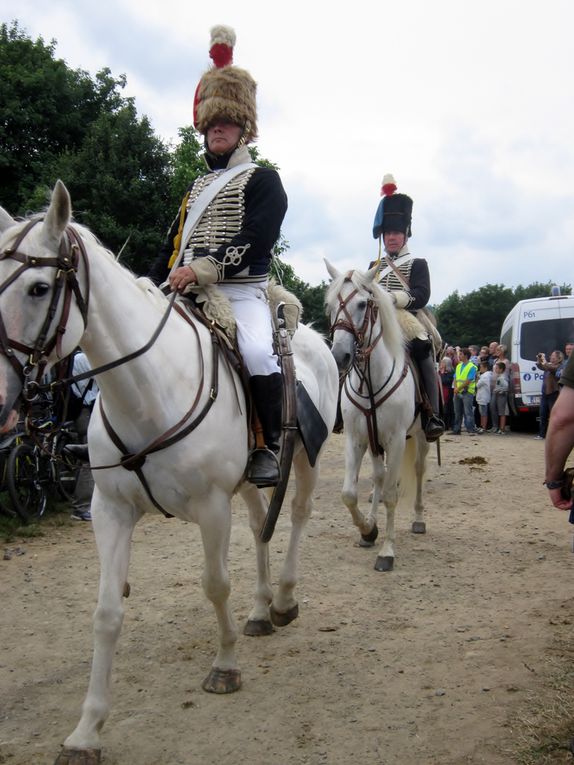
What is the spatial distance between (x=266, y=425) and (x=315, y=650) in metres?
1.63

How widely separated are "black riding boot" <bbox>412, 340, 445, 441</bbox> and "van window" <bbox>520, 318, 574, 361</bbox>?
9650 millimetres

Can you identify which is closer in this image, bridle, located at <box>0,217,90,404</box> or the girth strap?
bridle, located at <box>0,217,90,404</box>

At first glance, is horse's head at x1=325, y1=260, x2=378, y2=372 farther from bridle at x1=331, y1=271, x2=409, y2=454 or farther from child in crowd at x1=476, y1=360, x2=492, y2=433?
child in crowd at x1=476, y1=360, x2=492, y2=433

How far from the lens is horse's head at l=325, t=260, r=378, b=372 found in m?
6.29

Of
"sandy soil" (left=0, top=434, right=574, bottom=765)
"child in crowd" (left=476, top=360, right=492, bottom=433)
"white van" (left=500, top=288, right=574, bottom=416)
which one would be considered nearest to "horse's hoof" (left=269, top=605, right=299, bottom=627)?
"sandy soil" (left=0, top=434, right=574, bottom=765)

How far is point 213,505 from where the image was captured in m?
3.45

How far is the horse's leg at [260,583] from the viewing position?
476 cm

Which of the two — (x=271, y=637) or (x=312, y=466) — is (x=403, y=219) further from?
(x=271, y=637)

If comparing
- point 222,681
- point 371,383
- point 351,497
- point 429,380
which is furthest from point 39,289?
point 429,380

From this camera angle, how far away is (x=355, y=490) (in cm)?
642

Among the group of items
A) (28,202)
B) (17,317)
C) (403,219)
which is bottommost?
(17,317)

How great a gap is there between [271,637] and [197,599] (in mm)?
870

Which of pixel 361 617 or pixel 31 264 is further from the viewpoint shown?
pixel 361 617

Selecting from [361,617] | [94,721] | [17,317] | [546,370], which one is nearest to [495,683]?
[361,617]
